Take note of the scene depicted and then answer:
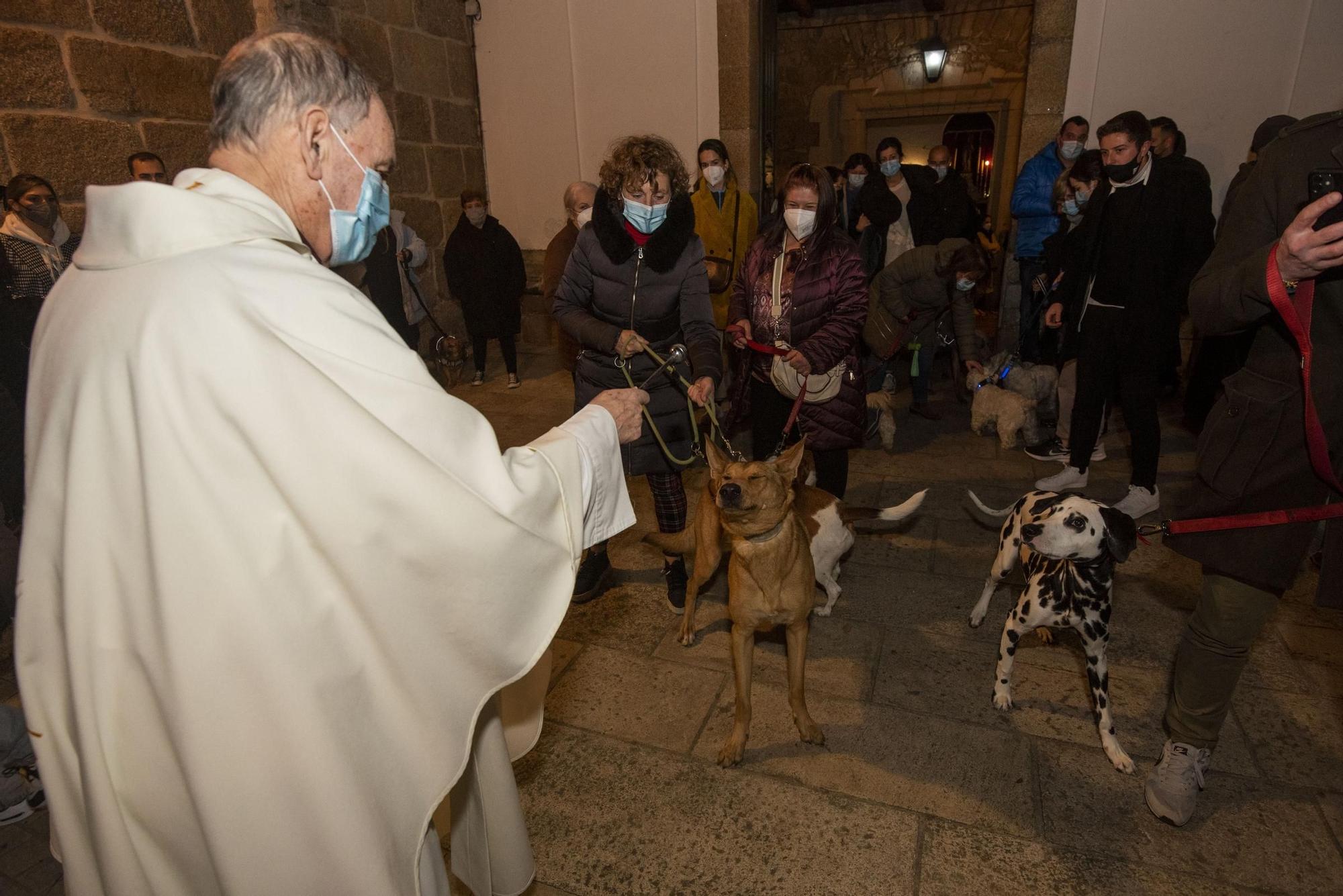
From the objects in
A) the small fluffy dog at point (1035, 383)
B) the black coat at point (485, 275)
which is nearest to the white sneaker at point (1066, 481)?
the small fluffy dog at point (1035, 383)

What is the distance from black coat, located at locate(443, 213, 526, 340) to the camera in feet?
26.3

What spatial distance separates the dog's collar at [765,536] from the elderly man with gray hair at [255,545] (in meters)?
1.50

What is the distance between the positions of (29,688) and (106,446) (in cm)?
55

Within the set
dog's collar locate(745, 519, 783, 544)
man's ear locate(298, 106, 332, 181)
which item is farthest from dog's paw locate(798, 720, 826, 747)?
man's ear locate(298, 106, 332, 181)

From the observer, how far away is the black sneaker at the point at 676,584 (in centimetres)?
399

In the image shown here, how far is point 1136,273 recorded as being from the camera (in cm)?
447

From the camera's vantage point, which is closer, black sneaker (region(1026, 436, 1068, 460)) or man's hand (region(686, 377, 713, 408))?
man's hand (region(686, 377, 713, 408))

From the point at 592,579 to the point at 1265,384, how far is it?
3.17 meters

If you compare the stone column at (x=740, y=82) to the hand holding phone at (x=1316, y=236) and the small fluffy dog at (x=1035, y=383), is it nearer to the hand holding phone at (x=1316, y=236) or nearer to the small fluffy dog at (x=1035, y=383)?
the small fluffy dog at (x=1035, y=383)

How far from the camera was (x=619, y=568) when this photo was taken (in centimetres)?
452

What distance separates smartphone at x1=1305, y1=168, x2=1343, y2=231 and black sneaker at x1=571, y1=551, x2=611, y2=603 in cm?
333

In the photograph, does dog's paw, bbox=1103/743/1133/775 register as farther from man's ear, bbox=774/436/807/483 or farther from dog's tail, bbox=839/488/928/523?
man's ear, bbox=774/436/807/483

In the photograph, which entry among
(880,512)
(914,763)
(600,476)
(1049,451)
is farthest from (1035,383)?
(600,476)

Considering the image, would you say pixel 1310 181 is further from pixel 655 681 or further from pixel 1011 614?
pixel 655 681
